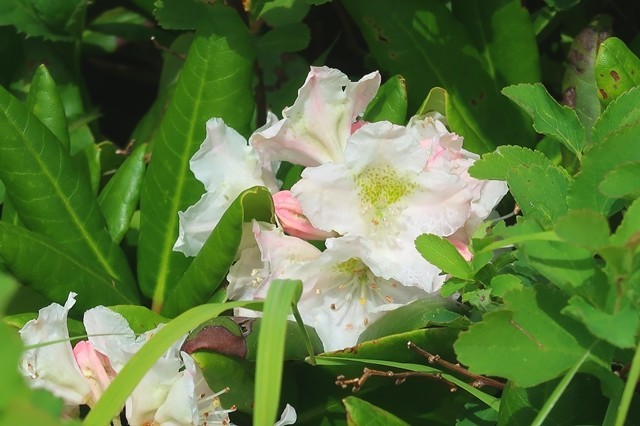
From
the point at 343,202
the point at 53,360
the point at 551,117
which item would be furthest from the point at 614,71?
the point at 53,360

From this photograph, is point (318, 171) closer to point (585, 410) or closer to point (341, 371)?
point (341, 371)

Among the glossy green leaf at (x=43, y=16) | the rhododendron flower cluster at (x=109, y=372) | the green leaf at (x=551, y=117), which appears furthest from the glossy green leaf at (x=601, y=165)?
the glossy green leaf at (x=43, y=16)

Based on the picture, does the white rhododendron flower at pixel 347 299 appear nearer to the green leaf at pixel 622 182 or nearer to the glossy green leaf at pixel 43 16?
the green leaf at pixel 622 182

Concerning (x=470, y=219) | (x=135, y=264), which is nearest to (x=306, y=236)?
(x=470, y=219)

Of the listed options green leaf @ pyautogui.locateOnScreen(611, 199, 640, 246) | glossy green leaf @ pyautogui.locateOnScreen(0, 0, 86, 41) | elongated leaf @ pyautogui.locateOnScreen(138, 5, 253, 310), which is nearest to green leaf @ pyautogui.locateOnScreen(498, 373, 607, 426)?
green leaf @ pyautogui.locateOnScreen(611, 199, 640, 246)

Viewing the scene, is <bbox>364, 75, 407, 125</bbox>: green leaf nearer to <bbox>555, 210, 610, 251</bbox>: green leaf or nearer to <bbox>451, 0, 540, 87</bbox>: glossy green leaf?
<bbox>451, 0, 540, 87</bbox>: glossy green leaf
